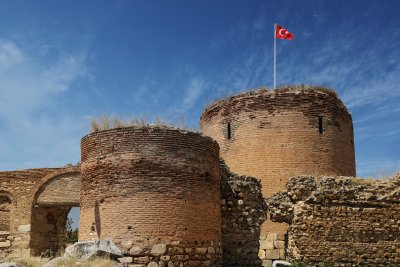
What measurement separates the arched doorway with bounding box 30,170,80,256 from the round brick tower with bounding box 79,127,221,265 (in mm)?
6153

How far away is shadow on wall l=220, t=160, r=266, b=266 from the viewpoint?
527 inches

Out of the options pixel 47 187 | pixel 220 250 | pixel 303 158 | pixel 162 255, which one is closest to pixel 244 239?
pixel 220 250

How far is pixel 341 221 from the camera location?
45.4ft

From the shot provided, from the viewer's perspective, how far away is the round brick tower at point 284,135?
712 inches

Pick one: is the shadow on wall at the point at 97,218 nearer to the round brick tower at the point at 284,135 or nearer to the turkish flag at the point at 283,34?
the round brick tower at the point at 284,135

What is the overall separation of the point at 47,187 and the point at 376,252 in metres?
11.6

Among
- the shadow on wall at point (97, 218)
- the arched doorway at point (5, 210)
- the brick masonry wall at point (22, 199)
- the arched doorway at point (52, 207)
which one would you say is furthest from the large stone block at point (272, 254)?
the arched doorway at point (5, 210)

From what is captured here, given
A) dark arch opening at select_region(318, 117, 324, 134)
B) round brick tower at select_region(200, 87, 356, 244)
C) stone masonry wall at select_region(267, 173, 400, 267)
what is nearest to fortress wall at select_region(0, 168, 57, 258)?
round brick tower at select_region(200, 87, 356, 244)

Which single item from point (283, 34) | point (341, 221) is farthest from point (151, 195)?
point (283, 34)

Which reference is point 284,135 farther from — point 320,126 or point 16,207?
point 16,207

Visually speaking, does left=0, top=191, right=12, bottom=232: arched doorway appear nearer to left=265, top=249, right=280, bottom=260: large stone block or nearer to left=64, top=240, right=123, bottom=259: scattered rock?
left=64, top=240, right=123, bottom=259: scattered rock

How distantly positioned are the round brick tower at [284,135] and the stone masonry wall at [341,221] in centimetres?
375

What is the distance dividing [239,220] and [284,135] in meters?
5.59

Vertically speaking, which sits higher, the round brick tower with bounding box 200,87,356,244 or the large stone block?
the round brick tower with bounding box 200,87,356,244
